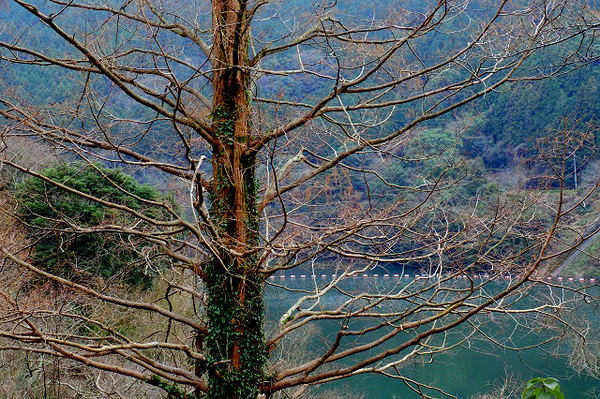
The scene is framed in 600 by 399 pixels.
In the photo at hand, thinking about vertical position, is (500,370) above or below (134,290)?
below

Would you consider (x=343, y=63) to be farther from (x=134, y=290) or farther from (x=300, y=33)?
(x=134, y=290)

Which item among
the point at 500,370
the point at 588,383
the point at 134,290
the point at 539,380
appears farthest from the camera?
the point at 500,370

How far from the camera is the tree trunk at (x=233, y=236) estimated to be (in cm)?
390

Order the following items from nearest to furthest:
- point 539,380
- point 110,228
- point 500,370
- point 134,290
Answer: point 539,380 → point 110,228 → point 134,290 → point 500,370

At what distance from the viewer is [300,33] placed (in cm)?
423

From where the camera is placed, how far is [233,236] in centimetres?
401

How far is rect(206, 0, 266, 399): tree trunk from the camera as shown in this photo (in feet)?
12.8

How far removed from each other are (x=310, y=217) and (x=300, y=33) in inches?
56.5

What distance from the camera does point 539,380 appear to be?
283 cm

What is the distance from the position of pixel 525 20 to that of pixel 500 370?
13805 mm

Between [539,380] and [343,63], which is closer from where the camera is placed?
[539,380]

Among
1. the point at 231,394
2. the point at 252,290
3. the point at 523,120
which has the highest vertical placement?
the point at 523,120

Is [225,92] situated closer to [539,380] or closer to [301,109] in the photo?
[301,109]

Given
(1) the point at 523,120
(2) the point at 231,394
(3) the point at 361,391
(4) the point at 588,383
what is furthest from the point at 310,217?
(1) the point at 523,120
